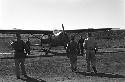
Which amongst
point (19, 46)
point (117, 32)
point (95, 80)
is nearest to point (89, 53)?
point (95, 80)

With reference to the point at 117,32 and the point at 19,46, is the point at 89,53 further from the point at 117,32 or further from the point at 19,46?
the point at 117,32

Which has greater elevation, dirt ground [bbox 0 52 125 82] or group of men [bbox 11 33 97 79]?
group of men [bbox 11 33 97 79]

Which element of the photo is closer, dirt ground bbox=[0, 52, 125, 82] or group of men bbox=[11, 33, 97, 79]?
dirt ground bbox=[0, 52, 125, 82]

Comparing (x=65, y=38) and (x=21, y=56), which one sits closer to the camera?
(x=21, y=56)

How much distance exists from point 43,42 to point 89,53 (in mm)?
18223

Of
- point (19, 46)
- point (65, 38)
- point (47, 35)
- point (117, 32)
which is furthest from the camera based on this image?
point (117, 32)

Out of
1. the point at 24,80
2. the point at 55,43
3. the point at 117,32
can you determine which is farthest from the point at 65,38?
the point at 117,32

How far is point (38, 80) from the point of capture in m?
9.95

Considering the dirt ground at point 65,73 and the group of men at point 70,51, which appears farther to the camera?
the group of men at point 70,51

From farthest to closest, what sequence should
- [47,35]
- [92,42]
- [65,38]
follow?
[47,35], [65,38], [92,42]

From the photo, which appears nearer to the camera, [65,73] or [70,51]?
[65,73]

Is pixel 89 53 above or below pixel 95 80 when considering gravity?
above

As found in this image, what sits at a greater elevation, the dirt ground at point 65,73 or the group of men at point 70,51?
the group of men at point 70,51

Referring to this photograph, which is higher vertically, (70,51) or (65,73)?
(70,51)
